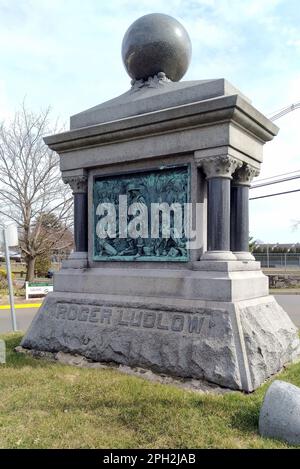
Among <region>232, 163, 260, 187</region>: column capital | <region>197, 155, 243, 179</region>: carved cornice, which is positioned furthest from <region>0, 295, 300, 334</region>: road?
<region>197, 155, 243, 179</region>: carved cornice

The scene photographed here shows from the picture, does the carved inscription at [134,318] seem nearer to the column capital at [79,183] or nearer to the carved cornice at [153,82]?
the column capital at [79,183]

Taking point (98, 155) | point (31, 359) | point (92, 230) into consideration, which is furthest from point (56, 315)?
point (98, 155)

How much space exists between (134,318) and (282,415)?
263 centimetres

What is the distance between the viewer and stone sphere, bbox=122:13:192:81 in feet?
21.3

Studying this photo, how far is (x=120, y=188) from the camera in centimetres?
658

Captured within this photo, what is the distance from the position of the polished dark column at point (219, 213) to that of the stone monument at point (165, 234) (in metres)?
0.01

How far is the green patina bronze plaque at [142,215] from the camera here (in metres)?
5.99

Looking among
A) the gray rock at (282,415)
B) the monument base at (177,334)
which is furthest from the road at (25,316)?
the gray rock at (282,415)

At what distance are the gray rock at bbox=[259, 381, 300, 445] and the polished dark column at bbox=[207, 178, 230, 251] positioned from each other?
2335mm

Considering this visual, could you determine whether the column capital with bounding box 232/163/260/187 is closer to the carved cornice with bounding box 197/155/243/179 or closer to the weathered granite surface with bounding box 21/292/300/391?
the carved cornice with bounding box 197/155/243/179

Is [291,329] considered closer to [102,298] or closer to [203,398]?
[203,398]

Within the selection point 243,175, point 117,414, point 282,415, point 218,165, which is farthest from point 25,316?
point 282,415

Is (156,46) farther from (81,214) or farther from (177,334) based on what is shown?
(177,334)

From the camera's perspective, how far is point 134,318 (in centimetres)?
575
